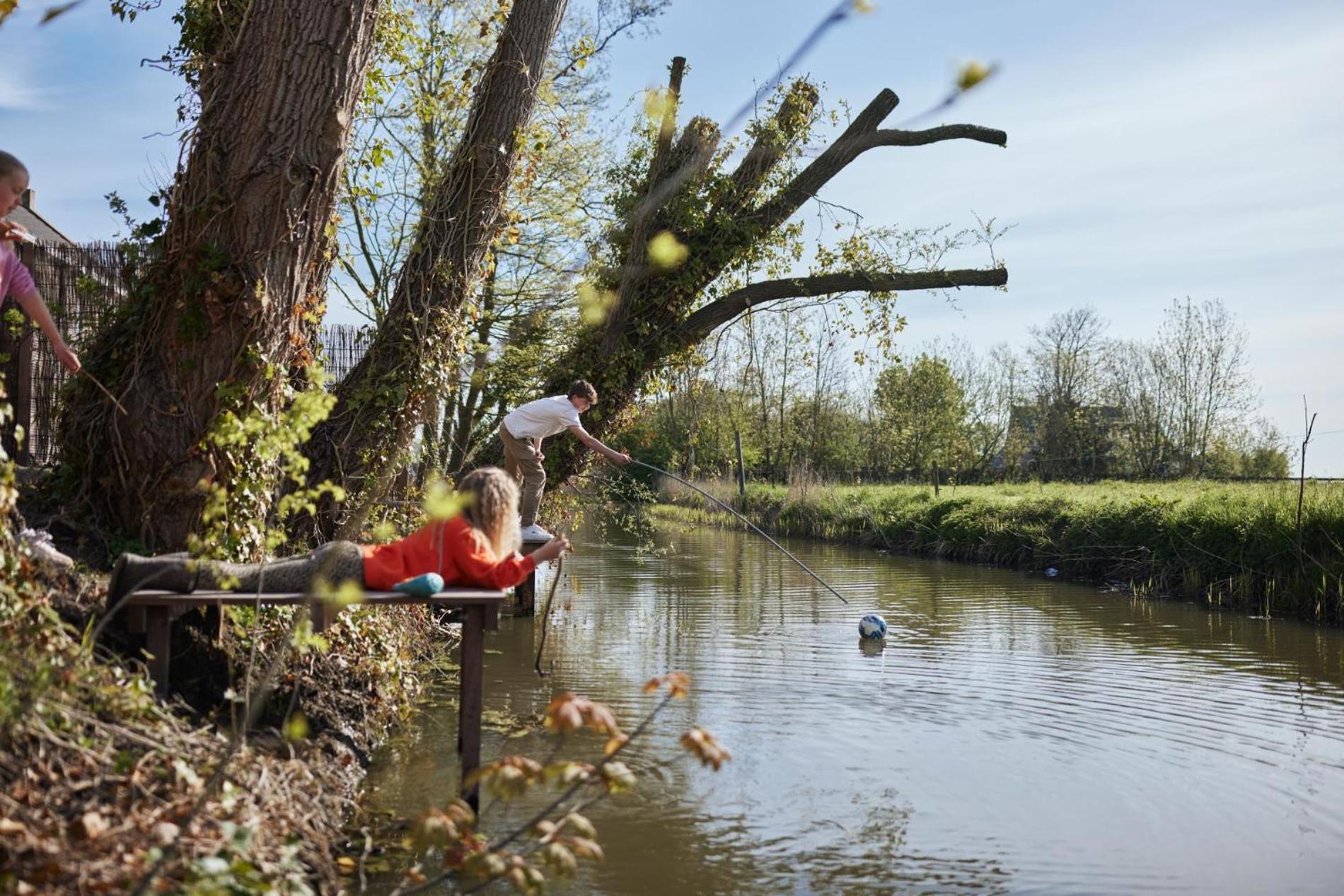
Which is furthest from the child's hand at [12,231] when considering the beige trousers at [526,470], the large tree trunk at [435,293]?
the beige trousers at [526,470]

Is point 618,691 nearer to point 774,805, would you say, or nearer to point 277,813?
point 774,805

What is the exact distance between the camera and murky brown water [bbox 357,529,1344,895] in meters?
5.23

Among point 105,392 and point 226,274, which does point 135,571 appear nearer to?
point 105,392

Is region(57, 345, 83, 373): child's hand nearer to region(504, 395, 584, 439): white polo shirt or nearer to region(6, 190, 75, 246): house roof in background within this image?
region(504, 395, 584, 439): white polo shirt

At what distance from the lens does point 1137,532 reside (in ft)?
57.7

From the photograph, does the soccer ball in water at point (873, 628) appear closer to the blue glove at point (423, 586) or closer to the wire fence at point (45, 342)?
the blue glove at point (423, 586)

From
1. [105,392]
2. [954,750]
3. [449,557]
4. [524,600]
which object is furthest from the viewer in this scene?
[524,600]

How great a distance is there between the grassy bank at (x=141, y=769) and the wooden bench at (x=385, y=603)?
0.50 feet

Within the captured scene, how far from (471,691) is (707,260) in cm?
820

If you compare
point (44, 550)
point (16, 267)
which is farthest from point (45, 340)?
point (44, 550)

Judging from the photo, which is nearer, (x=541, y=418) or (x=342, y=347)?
(x=541, y=418)

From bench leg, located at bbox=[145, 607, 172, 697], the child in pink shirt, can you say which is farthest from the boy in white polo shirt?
the child in pink shirt

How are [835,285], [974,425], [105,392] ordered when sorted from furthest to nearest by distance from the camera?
[974,425] → [835,285] → [105,392]

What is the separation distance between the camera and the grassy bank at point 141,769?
319cm
